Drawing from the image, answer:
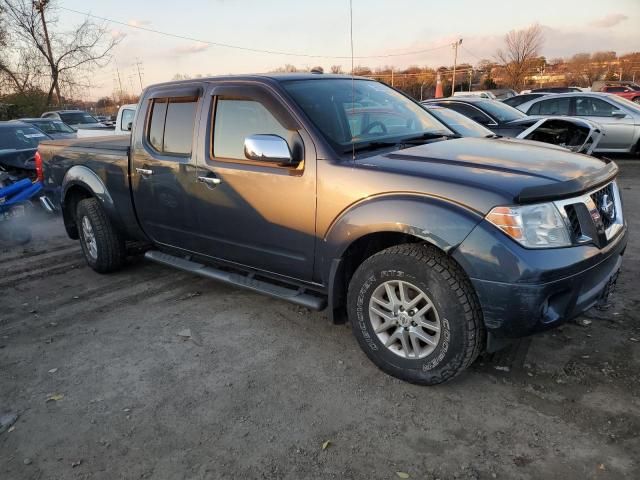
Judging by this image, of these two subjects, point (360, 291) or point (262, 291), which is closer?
point (360, 291)

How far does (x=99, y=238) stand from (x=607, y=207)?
442cm

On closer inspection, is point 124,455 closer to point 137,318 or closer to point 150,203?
point 137,318

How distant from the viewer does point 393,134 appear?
361 centimetres

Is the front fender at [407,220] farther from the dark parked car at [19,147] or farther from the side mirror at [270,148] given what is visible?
the dark parked car at [19,147]

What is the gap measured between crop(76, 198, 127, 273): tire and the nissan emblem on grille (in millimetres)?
4229

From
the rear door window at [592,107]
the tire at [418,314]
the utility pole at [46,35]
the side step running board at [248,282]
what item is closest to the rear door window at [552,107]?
the rear door window at [592,107]

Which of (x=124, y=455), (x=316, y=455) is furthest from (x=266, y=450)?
(x=124, y=455)

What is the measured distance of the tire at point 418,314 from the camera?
8.85 feet

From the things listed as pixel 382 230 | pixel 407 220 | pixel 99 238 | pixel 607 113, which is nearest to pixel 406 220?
pixel 407 220

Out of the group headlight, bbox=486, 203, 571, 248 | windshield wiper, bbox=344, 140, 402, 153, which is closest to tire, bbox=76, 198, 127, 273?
windshield wiper, bbox=344, 140, 402, 153

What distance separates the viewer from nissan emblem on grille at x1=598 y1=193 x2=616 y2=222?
9.59 ft

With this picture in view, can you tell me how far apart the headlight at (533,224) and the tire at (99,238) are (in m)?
3.85

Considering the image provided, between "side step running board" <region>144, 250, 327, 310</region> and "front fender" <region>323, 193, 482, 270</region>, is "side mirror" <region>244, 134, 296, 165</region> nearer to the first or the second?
"front fender" <region>323, 193, 482, 270</region>

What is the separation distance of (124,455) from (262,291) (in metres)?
1.41
